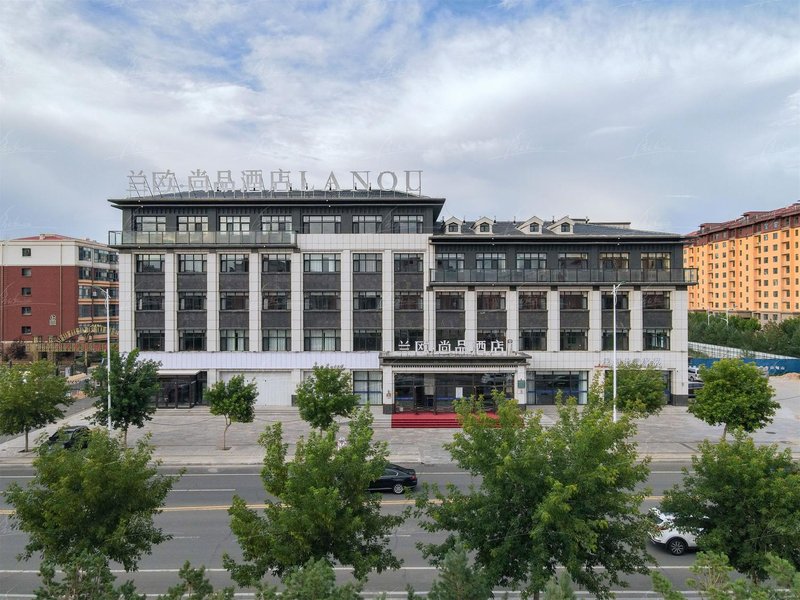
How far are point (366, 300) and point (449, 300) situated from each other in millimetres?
7188

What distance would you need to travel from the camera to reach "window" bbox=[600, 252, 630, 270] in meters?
41.1

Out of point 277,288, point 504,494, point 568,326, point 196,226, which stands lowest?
point 504,494

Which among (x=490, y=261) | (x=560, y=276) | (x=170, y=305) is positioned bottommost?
(x=170, y=305)

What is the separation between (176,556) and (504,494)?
1129cm

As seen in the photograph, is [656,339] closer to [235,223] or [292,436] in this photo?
[292,436]

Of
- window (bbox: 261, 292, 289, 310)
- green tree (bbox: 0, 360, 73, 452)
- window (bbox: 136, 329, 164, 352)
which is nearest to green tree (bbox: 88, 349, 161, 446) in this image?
green tree (bbox: 0, 360, 73, 452)

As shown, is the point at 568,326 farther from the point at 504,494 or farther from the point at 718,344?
the point at 718,344

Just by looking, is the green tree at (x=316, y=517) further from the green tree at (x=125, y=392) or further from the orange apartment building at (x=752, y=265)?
the orange apartment building at (x=752, y=265)

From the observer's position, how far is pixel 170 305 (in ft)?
135

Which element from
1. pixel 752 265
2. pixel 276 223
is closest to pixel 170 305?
pixel 276 223

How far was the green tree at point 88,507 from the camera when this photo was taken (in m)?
11.5

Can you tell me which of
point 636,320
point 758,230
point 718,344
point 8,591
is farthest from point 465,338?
point 758,230

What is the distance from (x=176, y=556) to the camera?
15.6 meters

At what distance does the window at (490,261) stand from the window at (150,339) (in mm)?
28001
